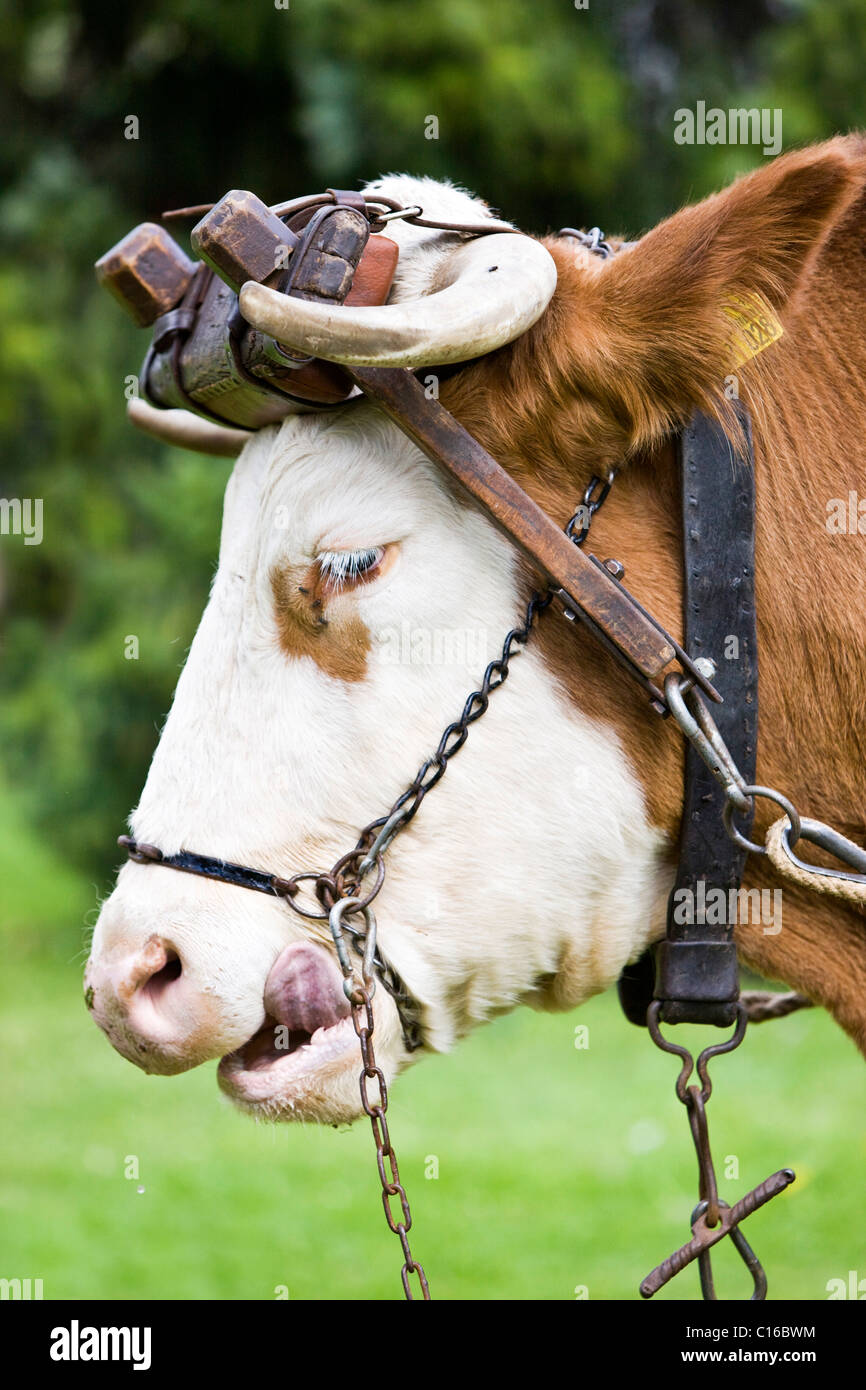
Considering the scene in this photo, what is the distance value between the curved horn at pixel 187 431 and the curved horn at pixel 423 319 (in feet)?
3.18

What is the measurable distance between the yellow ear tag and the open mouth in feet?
3.99

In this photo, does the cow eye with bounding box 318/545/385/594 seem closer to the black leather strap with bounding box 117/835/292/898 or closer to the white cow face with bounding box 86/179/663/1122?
the white cow face with bounding box 86/179/663/1122

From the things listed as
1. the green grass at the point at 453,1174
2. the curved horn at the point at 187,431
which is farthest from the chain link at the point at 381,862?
the green grass at the point at 453,1174

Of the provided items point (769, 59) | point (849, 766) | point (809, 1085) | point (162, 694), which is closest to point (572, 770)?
point (849, 766)

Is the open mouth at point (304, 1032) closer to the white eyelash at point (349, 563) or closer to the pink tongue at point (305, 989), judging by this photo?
the pink tongue at point (305, 989)

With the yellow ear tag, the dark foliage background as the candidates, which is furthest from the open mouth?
the dark foliage background

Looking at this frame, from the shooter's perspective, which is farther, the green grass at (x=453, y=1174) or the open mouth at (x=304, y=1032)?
the green grass at (x=453, y=1174)

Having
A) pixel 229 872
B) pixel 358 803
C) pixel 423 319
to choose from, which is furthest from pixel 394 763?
pixel 423 319

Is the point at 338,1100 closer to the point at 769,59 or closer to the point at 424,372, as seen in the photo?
the point at 424,372

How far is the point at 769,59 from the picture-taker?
9211 mm

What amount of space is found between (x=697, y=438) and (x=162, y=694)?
24.8 ft

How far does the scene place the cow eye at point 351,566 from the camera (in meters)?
2.39

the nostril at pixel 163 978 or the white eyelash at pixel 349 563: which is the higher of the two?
the white eyelash at pixel 349 563

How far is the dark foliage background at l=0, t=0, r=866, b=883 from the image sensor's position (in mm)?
8625
